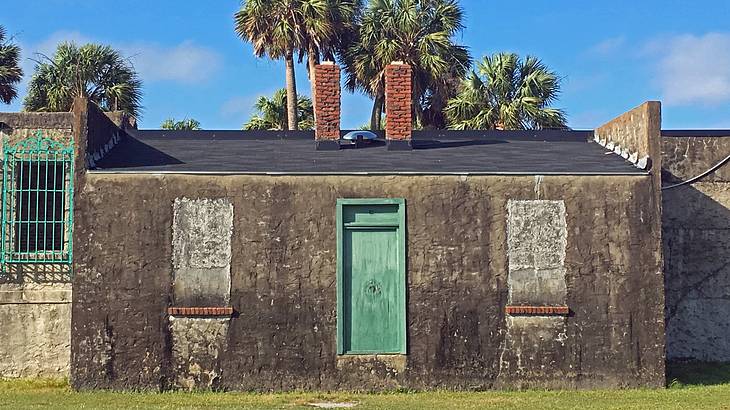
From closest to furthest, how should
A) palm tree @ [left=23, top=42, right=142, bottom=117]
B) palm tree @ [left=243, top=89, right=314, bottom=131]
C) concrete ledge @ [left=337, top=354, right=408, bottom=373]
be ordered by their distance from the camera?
concrete ledge @ [left=337, top=354, right=408, bottom=373]
palm tree @ [left=23, top=42, right=142, bottom=117]
palm tree @ [left=243, top=89, right=314, bottom=131]

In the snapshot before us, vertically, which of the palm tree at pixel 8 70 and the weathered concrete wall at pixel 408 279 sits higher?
the palm tree at pixel 8 70

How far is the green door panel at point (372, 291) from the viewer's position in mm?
12492

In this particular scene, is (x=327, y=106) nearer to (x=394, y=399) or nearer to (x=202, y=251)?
(x=202, y=251)

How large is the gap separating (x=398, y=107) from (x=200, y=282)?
442cm

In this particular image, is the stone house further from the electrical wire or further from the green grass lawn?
the electrical wire

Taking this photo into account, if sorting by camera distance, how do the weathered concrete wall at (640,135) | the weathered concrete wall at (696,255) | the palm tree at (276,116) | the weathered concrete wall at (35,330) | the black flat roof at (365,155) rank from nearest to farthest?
the weathered concrete wall at (640,135) < the black flat roof at (365,155) < the weathered concrete wall at (35,330) < the weathered concrete wall at (696,255) < the palm tree at (276,116)

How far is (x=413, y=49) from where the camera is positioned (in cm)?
2641

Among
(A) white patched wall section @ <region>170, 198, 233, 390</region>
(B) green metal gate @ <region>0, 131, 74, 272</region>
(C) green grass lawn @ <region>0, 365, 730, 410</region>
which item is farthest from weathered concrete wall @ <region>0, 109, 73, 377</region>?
(A) white patched wall section @ <region>170, 198, 233, 390</region>

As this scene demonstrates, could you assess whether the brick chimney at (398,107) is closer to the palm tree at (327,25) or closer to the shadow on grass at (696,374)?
the shadow on grass at (696,374)

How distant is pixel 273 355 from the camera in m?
12.4

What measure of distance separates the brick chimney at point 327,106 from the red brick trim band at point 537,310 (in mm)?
4005

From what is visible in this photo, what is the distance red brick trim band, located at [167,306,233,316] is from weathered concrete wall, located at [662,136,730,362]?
719cm

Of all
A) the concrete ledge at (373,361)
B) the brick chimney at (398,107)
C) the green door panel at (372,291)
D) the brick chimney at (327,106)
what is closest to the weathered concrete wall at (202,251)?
the green door panel at (372,291)

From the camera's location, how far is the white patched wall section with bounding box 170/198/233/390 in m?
12.3
